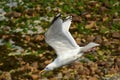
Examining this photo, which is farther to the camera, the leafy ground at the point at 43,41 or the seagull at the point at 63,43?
the leafy ground at the point at 43,41

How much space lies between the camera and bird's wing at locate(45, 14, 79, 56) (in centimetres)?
1204

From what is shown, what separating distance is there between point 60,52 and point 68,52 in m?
0.36

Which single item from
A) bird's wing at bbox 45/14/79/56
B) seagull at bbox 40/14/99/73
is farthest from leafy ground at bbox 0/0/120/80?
bird's wing at bbox 45/14/79/56

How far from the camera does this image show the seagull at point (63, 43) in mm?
12062

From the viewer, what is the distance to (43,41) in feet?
62.4

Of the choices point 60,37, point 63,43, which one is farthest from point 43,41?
point 60,37

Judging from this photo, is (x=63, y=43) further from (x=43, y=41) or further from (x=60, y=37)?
(x=43, y=41)

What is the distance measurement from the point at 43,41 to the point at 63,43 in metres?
6.48

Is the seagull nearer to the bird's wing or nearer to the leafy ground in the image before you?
the bird's wing

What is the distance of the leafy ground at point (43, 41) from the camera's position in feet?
55.2

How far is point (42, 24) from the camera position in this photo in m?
20.6

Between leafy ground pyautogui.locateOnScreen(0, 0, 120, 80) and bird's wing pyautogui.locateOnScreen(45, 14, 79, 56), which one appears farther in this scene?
leafy ground pyautogui.locateOnScreen(0, 0, 120, 80)

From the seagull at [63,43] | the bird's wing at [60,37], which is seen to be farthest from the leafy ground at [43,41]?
the bird's wing at [60,37]

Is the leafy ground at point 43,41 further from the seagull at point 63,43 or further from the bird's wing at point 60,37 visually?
the bird's wing at point 60,37
